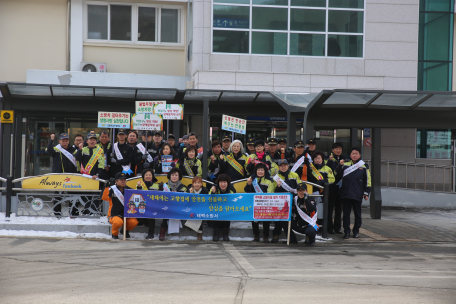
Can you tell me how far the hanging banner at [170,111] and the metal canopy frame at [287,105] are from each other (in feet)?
A: 2.21

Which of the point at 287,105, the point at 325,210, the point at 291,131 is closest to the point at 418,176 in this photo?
the point at 291,131

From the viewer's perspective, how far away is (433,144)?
19094mm

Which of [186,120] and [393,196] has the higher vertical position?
[186,120]

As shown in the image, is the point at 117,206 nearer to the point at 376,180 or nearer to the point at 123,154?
the point at 123,154

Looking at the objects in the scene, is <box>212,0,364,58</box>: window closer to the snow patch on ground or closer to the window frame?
the window frame

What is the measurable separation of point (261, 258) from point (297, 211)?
2.07m

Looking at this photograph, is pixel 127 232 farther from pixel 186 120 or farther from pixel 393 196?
pixel 393 196

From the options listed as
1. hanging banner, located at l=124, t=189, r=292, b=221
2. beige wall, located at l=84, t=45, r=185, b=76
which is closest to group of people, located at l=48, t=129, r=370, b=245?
hanging banner, located at l=124, t=189, r=292, b=221

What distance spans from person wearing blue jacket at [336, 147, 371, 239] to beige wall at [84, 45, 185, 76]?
9.80m

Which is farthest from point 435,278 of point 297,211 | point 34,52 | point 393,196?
point 34,52

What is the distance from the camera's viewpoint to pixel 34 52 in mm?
18078

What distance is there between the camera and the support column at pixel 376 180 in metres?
13.8

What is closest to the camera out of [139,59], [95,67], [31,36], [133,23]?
[95,67]

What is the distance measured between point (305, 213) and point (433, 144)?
1138 centimetres
